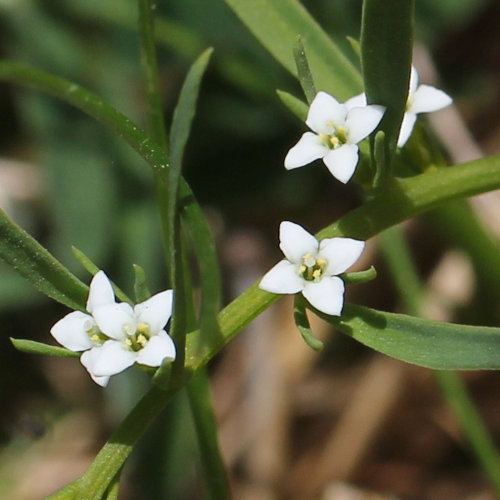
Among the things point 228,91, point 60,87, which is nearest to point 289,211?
point 228,91

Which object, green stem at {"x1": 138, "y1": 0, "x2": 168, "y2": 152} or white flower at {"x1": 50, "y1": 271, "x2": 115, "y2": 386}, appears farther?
green stem at {"x1": 138, "y1": 0, "x2": 168, "y2": 152}

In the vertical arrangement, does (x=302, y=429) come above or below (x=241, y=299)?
above

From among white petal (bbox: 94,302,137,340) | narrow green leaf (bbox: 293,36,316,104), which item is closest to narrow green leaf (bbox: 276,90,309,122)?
narrow green leaf (bbox: 293,36,316,104)

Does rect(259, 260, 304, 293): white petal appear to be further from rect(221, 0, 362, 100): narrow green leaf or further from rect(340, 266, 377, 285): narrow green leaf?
rect(221, 0, 362, 100): narrow green leaf

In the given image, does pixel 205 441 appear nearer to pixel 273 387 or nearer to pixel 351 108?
pixel 351 108

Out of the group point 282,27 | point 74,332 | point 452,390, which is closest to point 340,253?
point 74,332

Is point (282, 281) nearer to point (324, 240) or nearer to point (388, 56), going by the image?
point (324, 240)

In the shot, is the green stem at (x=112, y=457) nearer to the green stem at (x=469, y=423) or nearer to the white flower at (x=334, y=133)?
the white flower at (x=334, y=133)
